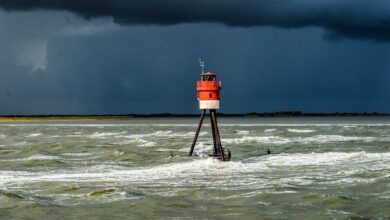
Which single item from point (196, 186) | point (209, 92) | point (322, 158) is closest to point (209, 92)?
point (209, 92)

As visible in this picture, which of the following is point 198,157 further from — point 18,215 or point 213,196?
point 18,215

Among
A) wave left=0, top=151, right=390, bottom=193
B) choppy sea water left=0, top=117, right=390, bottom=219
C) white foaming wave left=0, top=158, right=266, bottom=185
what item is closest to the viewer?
choppy sea water left=0, top=117, right=390, bottom=219

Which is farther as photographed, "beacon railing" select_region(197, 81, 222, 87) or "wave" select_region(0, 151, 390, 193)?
"beacon railing" select_region(197, 81, 222, 87)

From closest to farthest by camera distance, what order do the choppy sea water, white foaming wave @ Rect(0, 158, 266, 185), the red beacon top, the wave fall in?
the choppy sea water
the wave
white foaming wave @ Rect(0, 158, 266, 185)
the red beacon top

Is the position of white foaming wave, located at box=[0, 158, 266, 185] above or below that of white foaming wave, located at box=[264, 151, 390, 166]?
below

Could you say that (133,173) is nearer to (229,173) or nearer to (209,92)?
(229,173)

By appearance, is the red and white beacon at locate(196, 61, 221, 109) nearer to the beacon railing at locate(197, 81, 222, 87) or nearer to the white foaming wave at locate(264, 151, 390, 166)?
the beacon railing at locate(197, 81, 222, 87)

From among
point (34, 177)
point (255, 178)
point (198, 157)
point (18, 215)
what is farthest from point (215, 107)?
point (18, 215)

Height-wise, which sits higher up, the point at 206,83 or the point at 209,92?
the point at 206,83

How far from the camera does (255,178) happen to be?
22703 millimetres

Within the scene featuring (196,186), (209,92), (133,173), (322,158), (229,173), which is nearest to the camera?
(196,186)

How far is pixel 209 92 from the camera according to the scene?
28.8 metres

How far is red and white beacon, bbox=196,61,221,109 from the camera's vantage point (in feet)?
94.5

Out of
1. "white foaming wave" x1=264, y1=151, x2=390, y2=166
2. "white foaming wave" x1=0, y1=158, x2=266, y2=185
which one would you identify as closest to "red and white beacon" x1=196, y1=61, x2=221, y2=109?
"white foaming wave" x1=0, y1=158, x2=266, y2=185
